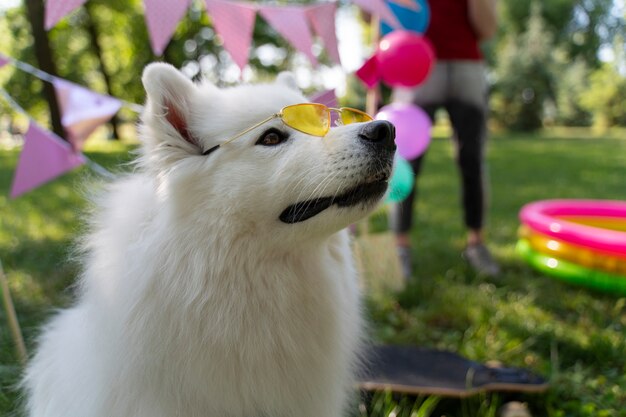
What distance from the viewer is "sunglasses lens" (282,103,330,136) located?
1596 mm

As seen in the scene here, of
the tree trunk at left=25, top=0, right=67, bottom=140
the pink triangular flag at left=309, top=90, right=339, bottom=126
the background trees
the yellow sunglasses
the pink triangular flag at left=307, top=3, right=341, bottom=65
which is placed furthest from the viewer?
the background trees

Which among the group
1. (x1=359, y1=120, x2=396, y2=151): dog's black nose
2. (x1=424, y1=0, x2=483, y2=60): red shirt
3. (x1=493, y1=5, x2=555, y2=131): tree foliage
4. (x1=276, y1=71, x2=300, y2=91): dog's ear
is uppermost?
(x1=424, y1=0, x2=483, y2=60): red shirt

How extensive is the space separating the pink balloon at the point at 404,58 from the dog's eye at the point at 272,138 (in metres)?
1.70

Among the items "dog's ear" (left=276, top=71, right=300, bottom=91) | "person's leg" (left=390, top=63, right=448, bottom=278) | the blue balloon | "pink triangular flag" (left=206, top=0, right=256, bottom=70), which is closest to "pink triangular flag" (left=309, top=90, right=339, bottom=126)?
"dog's ear" (left=276, top=71, right=300, bottom=91)

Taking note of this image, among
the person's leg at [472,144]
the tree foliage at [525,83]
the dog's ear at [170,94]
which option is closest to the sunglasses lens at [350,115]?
the dog's ear at [170,94]

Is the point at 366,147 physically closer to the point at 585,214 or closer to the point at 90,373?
the point at 90,373

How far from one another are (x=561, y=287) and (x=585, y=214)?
1.55 meters

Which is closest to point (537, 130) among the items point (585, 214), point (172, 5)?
point (585, 214)

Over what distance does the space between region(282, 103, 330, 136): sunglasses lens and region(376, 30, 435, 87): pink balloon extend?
1.59m

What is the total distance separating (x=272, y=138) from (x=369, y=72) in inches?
71.7

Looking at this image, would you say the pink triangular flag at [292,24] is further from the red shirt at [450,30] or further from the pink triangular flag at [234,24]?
the red shirt at [450,30]

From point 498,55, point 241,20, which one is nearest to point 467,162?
point 241,20

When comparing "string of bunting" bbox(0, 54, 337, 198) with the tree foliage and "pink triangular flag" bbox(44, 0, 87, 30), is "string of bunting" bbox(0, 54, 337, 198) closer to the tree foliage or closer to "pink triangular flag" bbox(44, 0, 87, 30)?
"pink triangular flag" bbox(44, 0, 87, 30)

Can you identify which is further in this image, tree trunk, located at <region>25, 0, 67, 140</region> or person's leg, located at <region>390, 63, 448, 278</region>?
tree trunk, located at <region>25, 0, 67, 140</region>
